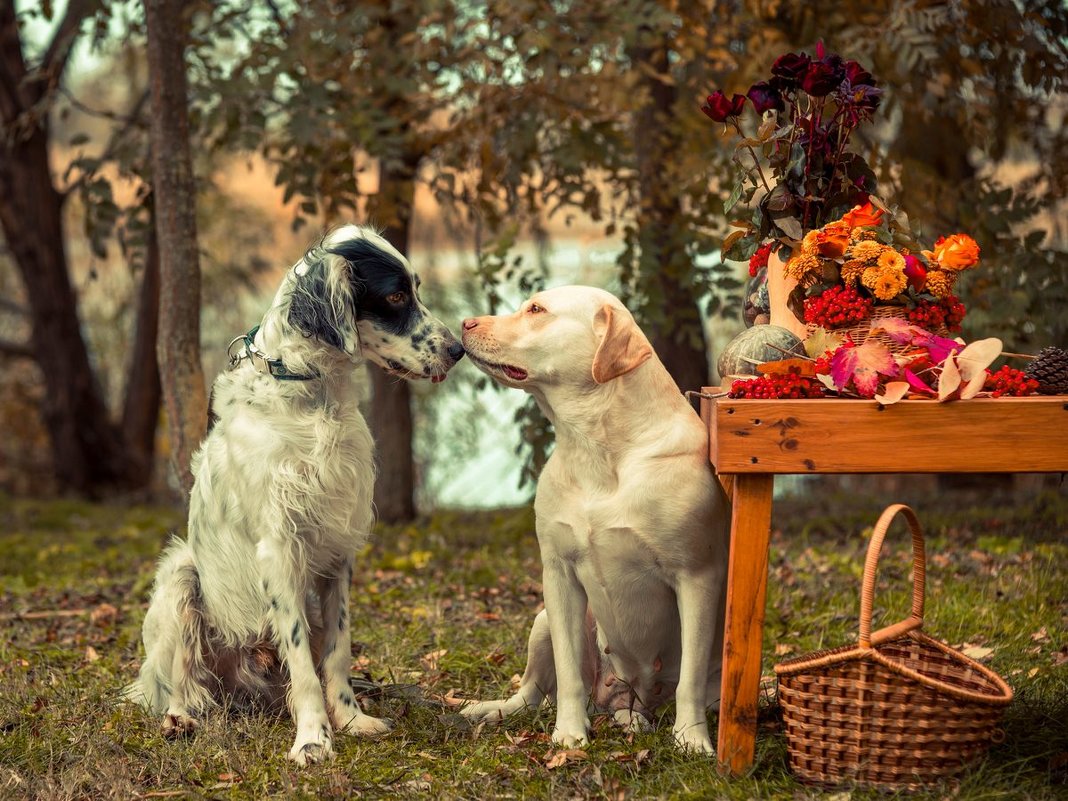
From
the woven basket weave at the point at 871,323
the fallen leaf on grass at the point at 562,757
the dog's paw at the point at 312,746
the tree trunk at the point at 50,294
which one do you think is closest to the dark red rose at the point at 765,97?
the woven basket weave at the point at 871,323

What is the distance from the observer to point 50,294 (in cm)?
1012

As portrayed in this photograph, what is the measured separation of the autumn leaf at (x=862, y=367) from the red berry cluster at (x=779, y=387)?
3.0 inches

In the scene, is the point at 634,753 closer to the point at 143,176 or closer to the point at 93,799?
the point at 93,799

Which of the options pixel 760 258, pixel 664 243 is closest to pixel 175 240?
pixel 664 243

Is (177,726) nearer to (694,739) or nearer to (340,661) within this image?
(340,661)

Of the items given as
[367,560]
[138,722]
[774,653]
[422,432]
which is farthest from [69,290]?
[774,653]

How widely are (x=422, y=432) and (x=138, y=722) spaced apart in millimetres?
7452

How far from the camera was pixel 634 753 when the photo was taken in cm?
316

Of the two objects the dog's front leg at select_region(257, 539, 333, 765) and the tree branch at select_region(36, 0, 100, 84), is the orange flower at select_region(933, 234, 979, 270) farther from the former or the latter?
the tree branch at select_region(36, 0, 100, 84)

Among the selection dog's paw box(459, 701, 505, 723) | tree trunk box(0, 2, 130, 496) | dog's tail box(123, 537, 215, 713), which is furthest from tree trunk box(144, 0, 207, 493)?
tree trunk box(0, 2, 130, 496)

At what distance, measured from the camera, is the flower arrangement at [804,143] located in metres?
3.30

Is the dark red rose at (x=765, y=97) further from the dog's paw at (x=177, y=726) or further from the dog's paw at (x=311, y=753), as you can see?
the dog's paw at (x=177, y=726)

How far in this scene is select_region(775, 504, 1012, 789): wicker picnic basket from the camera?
2.78m

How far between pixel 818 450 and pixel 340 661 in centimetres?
168
